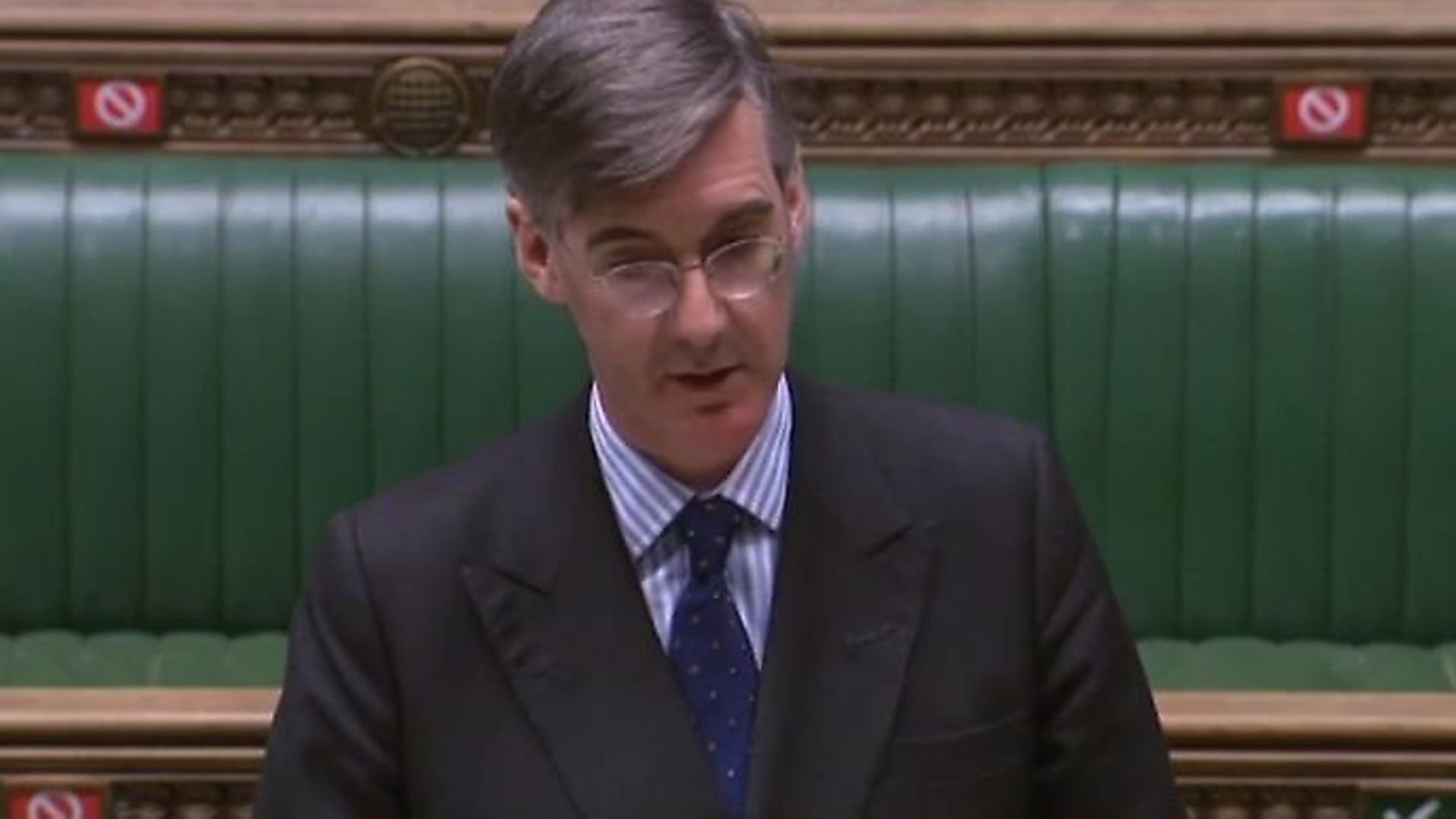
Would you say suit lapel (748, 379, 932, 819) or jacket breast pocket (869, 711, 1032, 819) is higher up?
suit lapel (748, 379, 932, 819)

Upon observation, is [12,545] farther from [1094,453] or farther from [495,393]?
[1094,453]

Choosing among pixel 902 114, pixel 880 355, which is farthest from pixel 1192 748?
pixel 902 114

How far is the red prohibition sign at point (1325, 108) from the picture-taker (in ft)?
7.99

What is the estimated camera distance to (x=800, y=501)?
3.34 feet

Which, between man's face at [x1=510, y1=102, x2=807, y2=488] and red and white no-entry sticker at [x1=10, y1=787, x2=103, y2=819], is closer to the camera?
man's face at [x1=510, y1=102, x2=807, y2=488]

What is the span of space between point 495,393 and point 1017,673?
1435mm

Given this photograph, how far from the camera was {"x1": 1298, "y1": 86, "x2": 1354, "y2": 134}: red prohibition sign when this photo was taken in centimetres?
244

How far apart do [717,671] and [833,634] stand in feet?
0.13

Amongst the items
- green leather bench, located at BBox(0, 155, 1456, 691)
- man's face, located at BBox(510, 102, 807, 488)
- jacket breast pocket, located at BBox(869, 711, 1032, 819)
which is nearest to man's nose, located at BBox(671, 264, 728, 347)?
man's face, located at BBox(510, 102, 807, 488)

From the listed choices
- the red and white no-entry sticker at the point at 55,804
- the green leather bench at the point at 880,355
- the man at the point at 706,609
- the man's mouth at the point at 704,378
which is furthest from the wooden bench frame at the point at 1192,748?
the man's mouth at the point at 704,378

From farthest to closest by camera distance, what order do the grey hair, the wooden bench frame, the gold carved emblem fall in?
the gold carved emblem → the wooden bench frame → the grey hair

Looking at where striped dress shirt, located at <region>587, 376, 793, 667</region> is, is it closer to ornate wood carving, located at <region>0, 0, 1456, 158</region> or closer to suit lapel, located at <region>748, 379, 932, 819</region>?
suit lapel, located at <region>748, 379, 932, 819</region>

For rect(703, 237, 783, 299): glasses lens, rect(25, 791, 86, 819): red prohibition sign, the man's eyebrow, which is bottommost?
rect(25, 791, 86, 819): red prohibition sign

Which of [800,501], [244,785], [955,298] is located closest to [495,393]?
[955,298]
